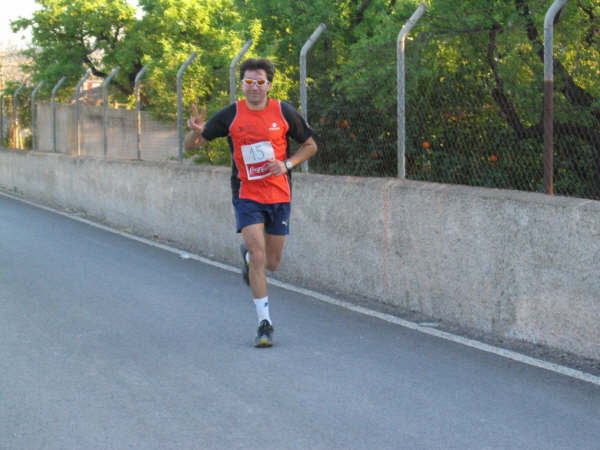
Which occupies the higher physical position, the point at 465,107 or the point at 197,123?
the point at 465,107

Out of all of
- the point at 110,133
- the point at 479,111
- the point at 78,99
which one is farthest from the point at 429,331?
the point at 110,133

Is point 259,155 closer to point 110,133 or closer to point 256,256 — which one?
point 256,256

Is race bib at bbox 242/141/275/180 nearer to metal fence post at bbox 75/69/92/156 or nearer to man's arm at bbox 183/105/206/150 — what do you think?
man's arm at bbox 183/105/206/150

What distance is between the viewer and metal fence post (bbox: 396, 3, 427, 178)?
785 cm

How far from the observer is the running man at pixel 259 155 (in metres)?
6.25

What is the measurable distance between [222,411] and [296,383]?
666 millimetres

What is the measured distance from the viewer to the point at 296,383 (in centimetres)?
536

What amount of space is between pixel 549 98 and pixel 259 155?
7.13 ft

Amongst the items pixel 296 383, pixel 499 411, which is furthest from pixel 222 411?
pixel 499 411

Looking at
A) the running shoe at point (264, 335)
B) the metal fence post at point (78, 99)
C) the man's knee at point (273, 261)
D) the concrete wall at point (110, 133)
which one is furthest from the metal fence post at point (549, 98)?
the metal fence post at point (78, 99)

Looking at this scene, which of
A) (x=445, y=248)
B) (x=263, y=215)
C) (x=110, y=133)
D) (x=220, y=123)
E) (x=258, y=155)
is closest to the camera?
(x=258, y=155)

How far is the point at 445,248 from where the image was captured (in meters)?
7.10

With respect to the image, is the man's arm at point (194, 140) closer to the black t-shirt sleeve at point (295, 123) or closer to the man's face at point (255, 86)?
the man's face at point (255, 86)

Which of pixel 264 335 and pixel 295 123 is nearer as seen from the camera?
pixel 264 335
